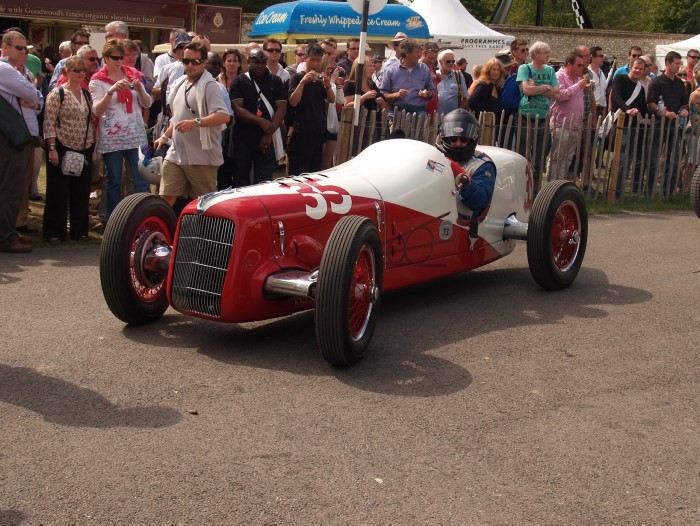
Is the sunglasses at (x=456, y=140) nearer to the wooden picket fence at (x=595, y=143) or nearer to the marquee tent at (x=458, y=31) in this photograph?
the wooden picket fence at (x=595, y=143)

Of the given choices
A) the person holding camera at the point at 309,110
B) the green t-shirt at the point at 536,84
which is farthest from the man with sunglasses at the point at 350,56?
the person holding camera at the point at 309,110

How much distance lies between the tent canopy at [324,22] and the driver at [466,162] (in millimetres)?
16824

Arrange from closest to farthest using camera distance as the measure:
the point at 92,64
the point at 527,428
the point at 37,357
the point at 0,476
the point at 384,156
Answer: the point at 0,476 → the point at 527,428 → the point at 37,357 → the point at 384,156 → the point at 92,64

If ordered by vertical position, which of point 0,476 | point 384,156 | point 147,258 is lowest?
point 0,476

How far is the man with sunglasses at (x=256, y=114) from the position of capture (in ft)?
33.7

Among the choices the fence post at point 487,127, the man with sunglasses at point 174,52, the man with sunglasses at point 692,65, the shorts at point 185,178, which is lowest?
the shorts at point 185,178

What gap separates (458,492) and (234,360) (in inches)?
85.6

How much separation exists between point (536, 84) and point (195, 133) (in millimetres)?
5663

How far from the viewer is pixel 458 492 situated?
426 centimetres

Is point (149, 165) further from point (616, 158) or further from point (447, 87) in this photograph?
→ point (616, 158)

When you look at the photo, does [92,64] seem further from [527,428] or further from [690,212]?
[690,212]

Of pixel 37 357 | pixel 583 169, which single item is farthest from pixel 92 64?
pixel 583 169

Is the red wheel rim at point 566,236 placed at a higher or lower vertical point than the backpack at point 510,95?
lower

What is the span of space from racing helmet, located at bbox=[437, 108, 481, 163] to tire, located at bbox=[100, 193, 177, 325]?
2.33 m
